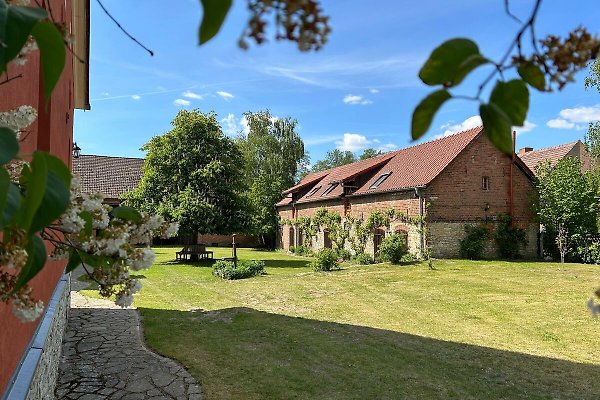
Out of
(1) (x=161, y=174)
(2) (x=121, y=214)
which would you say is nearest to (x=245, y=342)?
(2) (x=121, y=214)

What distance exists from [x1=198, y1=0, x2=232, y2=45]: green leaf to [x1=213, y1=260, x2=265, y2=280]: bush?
16.2m

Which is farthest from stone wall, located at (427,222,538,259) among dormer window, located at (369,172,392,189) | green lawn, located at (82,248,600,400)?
dormer window, located at (369,172,392,189)

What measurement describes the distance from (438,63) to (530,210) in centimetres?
2324

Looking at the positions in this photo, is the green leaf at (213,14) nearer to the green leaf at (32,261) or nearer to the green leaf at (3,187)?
the green leaf at (3,187)

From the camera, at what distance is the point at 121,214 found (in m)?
1.18

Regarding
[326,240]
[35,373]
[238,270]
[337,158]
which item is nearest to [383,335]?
[35,373]

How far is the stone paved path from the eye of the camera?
5348 millimetres

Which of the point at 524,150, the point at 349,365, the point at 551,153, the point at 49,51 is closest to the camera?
the point at 49,51

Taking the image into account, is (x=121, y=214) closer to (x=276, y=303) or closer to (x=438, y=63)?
(x=438, y=63)

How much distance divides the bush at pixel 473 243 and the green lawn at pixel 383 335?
4.02 metres

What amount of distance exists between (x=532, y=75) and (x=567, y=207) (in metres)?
22.9

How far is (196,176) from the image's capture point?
22.1 meters

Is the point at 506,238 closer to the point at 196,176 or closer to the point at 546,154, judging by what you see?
the point at 546,154

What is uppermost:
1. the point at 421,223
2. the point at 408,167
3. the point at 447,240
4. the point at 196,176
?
the point at 408,167
